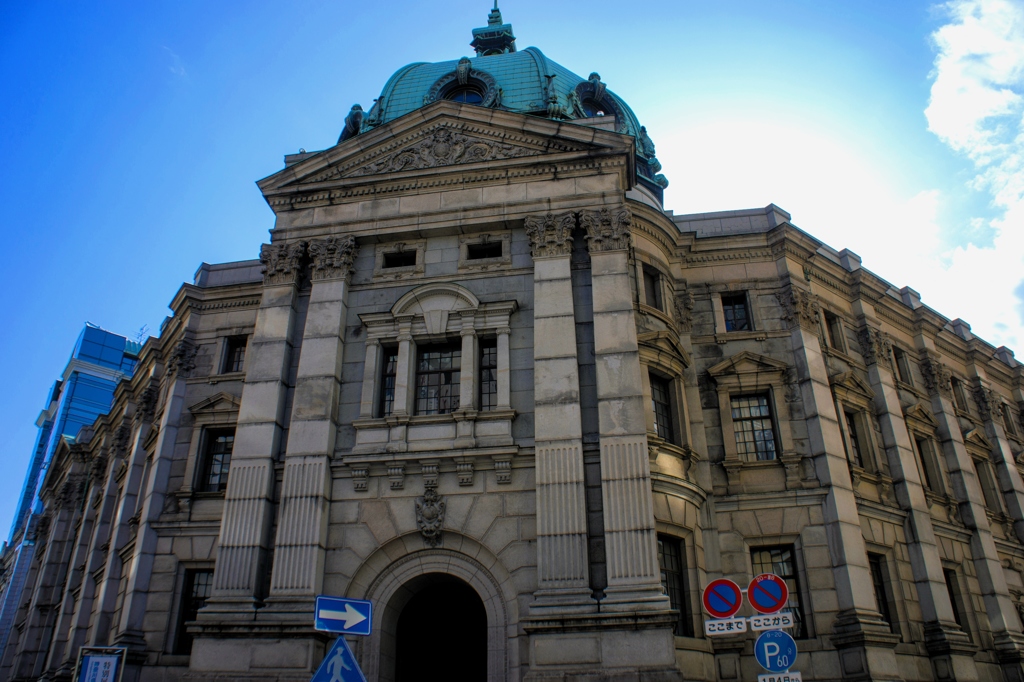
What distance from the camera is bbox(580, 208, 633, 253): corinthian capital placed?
79.7 ft

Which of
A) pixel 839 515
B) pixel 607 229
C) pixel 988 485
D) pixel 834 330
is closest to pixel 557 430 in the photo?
pixel 607 229

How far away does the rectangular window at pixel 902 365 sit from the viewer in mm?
34188

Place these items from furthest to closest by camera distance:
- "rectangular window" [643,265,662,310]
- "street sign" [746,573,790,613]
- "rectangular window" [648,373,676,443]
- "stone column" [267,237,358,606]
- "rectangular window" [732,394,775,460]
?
1. "rectangular window" [643,265,662,310]
2. "rectangular window" [732,394,775,460]
3. "rectangular window" [648,373,676,443]
4. "stone column" [267,237,358,606]
5. "street sign" [746,573,790,613]

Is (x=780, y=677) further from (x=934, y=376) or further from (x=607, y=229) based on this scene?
(x=934, y=376)

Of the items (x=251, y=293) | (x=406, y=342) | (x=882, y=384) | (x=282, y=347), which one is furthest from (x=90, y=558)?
(x=882, y=384)

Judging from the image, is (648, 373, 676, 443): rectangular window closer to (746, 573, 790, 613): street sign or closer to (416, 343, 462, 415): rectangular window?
(416, 343, 462, 415): rectangular window

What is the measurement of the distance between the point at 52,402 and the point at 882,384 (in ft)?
447

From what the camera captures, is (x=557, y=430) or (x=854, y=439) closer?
(x=557, y=430)

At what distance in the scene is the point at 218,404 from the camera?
30.5 meters

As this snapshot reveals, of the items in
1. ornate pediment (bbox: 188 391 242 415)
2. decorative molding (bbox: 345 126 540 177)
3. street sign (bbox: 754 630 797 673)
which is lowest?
street sign (bbox: 754 630 797 673)

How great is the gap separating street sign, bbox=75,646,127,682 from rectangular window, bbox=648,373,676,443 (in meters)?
16.1

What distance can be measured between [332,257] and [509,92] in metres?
13.3

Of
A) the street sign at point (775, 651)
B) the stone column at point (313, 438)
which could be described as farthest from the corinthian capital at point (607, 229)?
the street sign at point (775, 651)

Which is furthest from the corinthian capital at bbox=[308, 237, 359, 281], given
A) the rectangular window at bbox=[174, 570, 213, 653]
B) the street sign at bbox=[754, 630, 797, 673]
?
the street sign at bbox=[754, 630, 797, 673]
